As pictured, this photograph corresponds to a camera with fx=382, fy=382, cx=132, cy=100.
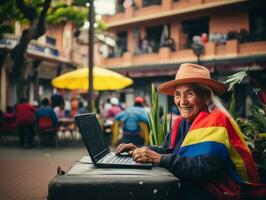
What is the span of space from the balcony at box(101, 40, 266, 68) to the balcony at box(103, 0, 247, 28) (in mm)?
2093

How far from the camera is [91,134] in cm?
232

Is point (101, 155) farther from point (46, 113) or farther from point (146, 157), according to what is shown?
point (46, 113)

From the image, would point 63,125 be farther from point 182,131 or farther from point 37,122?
point 182,131

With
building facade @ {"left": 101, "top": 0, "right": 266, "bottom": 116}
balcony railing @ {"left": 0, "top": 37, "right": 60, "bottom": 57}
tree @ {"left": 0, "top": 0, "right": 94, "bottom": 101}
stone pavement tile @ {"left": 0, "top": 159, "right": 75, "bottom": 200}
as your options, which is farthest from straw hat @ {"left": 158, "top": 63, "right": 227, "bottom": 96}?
balcony railing @ {"left": 0, "top": 37, "right": 60, "bottom": 57}

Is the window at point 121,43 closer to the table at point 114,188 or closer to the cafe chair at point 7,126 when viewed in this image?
the cafe chair at point 7,126

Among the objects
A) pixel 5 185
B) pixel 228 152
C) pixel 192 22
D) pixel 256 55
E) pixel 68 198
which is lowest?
pixel 5 185

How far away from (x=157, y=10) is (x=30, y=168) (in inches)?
712

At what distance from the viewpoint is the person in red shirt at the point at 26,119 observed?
37.5 ft

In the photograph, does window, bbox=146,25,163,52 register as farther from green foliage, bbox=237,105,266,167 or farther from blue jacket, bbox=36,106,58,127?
green foliage, bbox=237,105,266,167

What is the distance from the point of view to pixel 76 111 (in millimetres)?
14766

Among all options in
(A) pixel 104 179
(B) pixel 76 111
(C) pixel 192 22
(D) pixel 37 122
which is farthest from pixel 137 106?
(C) pixel 192 22

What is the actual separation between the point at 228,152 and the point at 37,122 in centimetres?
987

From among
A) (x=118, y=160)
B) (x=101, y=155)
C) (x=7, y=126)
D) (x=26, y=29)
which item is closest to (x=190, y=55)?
(x=26, y=29)

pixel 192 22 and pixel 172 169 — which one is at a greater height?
pixel 192 22
